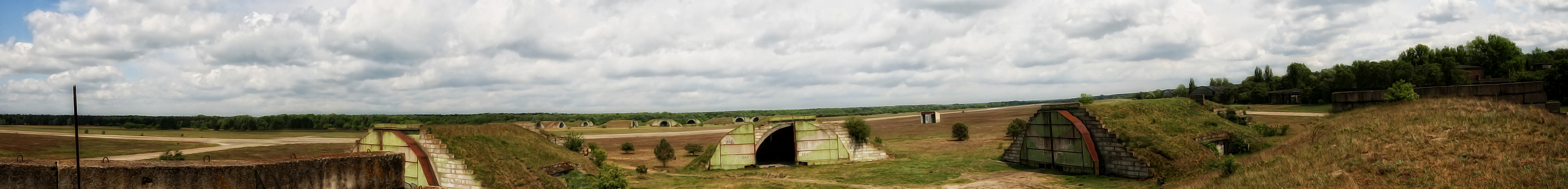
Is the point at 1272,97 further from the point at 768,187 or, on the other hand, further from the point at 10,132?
the point at 10,132

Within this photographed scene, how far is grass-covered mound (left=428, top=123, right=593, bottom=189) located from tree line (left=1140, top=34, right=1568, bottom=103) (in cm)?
4488

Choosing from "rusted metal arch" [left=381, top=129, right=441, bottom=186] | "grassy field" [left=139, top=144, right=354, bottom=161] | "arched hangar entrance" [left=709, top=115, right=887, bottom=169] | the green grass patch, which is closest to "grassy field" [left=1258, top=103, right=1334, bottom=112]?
"arched hangar entrance" [left=709, top=115, right=887, bottom=169]

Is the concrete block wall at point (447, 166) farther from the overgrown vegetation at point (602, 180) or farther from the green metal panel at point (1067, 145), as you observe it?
the green metal panel at point (1067, 145)

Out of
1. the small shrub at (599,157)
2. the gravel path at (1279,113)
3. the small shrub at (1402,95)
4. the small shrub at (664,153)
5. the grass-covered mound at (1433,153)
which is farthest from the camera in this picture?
the gravel path at (1279,113)

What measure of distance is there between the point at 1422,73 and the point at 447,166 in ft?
250

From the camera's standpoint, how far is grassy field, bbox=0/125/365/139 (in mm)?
59625

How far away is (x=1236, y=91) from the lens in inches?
2928

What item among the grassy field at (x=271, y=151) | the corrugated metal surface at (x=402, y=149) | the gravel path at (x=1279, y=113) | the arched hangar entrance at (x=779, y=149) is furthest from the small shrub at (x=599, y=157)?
the gravel path at (x=1279, y=113)

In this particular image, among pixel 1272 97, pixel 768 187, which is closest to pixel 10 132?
pixel 768 187

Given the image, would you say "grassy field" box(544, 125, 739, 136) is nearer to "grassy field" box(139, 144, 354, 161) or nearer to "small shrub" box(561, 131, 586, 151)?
"grassy field" box(139, 144, 354, 161)

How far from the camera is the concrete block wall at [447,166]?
18.5 m

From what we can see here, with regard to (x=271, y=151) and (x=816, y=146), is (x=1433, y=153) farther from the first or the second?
(x=271, y=151)

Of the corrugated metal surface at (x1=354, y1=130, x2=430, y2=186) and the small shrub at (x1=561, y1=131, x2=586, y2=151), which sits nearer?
the corrugated metal surface at (x1=354, y1=130, x2=430, y2=186)

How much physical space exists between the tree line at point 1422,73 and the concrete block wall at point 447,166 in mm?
47786
